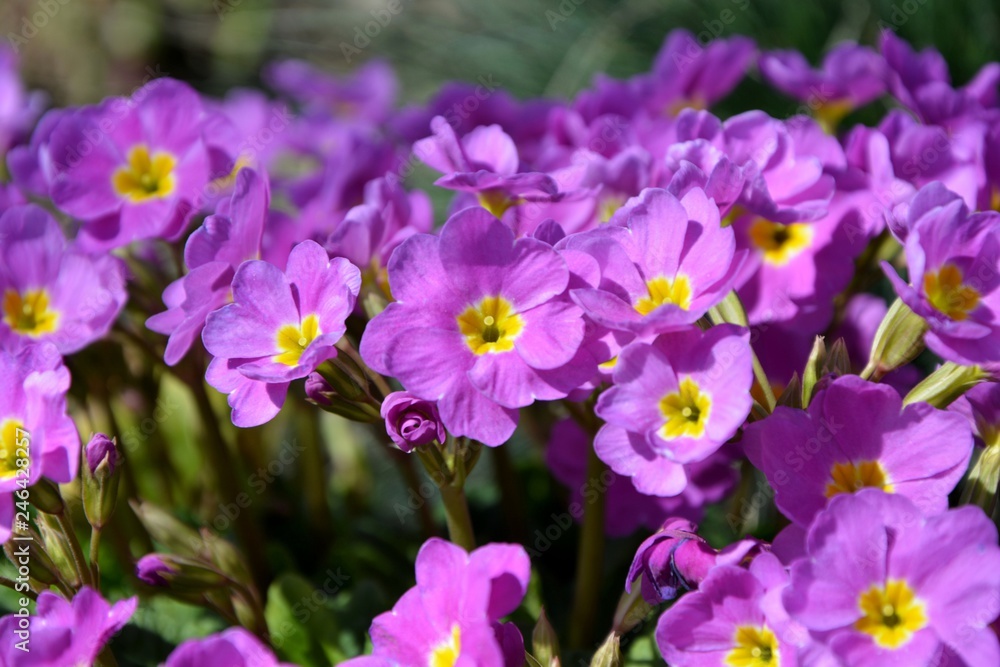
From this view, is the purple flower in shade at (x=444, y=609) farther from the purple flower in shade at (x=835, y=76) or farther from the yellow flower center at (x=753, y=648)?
the purple flower in shade at (x=835, y=76)

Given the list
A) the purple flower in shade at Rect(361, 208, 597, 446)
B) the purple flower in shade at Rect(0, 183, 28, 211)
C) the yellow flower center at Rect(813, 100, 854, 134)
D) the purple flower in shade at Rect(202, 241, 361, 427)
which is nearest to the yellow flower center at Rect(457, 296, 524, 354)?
the purple flower in shade at Rect(361, 208, 597, 446)

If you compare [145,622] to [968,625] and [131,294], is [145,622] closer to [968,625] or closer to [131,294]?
[131,294]

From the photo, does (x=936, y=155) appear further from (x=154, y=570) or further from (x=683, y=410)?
(x=154, y=570)

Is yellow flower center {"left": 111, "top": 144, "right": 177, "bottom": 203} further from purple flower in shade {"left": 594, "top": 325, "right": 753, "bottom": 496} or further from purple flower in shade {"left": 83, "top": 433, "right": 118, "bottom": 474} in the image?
purple flower in shade {"left": 594, "top": 325, "right": 753, "bottom": 496}

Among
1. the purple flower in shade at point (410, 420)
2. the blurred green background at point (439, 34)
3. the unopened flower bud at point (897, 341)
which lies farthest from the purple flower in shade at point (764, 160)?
the blurred green background at point (439, 34)

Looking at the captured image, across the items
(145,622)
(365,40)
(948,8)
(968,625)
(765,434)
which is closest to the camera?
(968,625)

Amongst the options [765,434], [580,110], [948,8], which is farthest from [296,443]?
[948,8]
